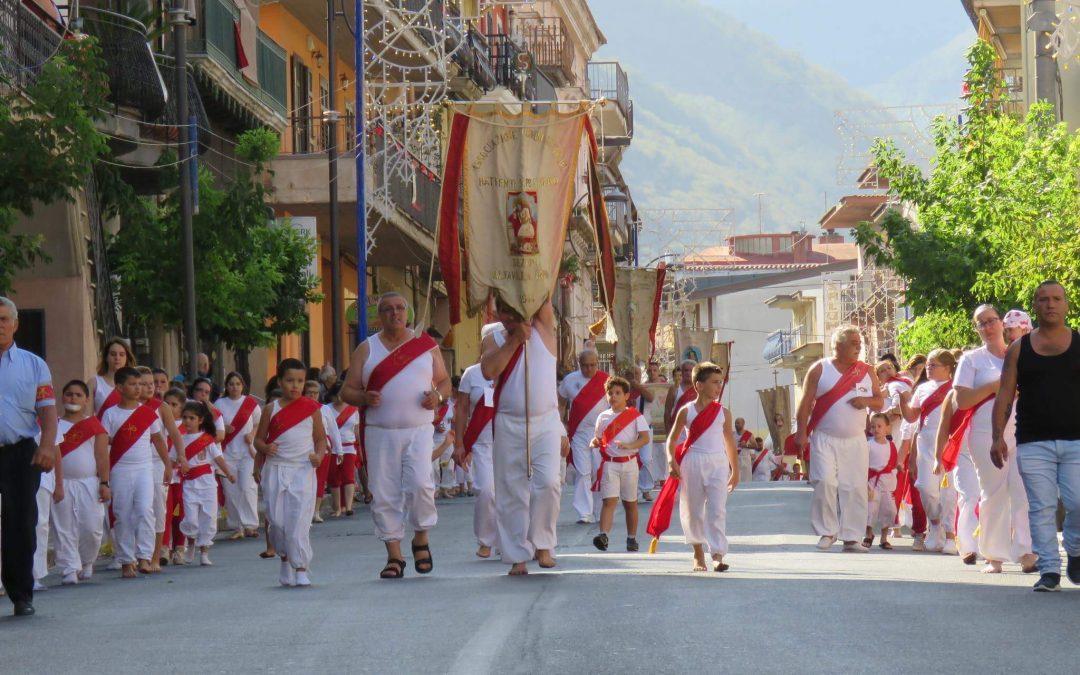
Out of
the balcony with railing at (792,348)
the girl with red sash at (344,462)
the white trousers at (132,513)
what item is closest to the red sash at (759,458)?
the balcony with railing at (792,348)

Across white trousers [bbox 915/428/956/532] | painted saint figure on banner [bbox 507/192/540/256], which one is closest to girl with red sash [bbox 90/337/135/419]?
painted saint figure on banner [bbox 507/192/540/256]

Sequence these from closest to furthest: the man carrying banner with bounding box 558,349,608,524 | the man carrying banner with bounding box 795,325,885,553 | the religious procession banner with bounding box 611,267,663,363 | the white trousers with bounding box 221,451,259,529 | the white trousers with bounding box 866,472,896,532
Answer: the man carrying banner with bounding box 795,325,885,553 < the white trousers with bounding box 866,472,896,532 < the white trousers with bounding box 221,451,259,529 < the man carrying banner with bounding box 558,349,608,524 < the religious procession banner with bounding box 611,267,663,363

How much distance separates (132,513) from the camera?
16578mm

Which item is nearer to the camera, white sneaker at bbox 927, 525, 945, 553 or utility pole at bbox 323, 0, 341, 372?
white sneaker at bbox 927, 525, 945, 553

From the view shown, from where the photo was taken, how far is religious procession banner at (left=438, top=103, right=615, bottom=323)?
14914 millimetres

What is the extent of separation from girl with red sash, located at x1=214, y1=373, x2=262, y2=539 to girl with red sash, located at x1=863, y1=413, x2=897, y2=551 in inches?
249

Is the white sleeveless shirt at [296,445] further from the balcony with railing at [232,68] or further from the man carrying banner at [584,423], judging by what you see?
the balcony with railing at [232,68]

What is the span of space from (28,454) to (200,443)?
6.42m

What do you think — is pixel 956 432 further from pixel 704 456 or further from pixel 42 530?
pixel 42 530

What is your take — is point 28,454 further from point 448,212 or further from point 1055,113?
point 1055,113

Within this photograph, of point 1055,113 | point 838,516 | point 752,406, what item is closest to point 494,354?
point 838,516

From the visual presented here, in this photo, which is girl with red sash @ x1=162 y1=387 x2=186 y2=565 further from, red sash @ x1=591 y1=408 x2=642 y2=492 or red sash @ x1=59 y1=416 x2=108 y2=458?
red sash @ x1=591 y1=408 x2=642 y2=492

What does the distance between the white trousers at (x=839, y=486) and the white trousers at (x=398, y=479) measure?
4.51 meters

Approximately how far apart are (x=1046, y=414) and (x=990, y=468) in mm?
1990
